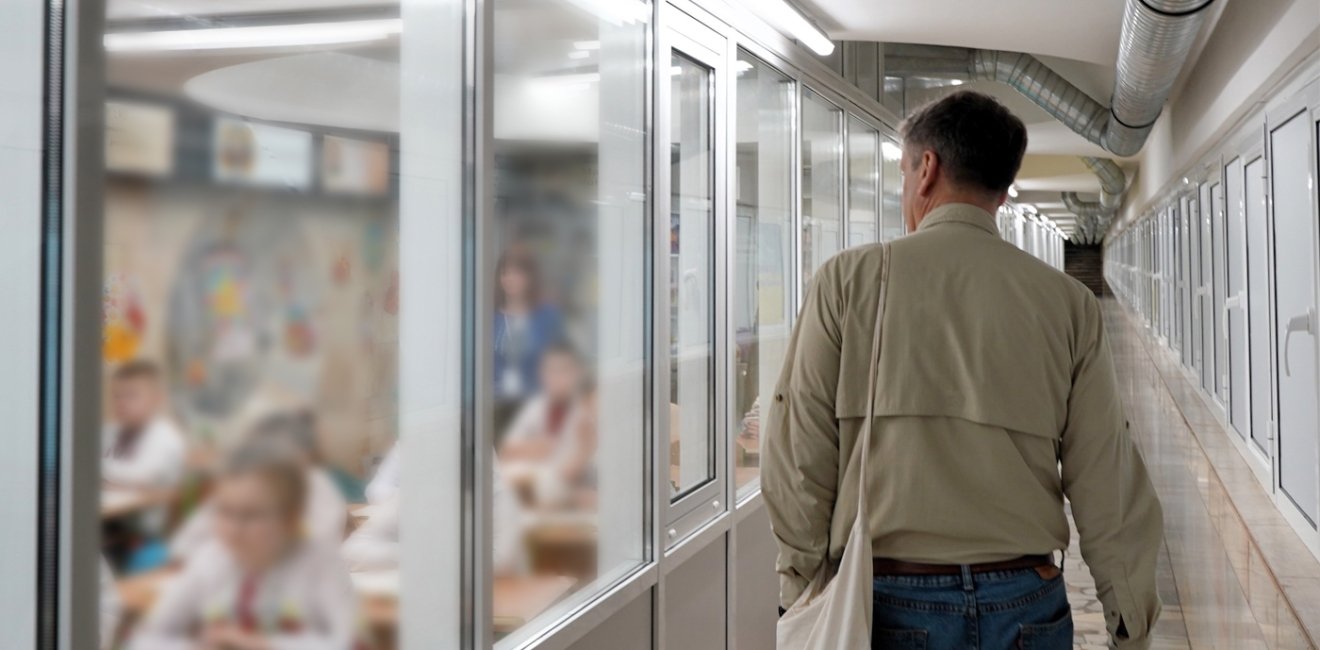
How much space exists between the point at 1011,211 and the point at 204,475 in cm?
1890

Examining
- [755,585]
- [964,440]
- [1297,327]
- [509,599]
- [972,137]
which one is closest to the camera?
[964,440]

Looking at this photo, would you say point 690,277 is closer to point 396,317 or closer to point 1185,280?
point 396,317

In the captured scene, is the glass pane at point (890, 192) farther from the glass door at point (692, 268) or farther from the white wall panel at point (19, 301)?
the white wall panel at point (19, 301)

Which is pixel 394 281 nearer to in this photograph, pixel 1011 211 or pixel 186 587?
pixel 186 587

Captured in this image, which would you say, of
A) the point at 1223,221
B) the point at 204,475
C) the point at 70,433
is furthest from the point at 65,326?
the point at 1223,221

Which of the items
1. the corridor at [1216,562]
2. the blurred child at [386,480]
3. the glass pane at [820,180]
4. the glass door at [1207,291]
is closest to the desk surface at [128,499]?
the blurred child at [386,480]

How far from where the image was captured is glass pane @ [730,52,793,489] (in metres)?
4.34

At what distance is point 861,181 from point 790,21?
2.49 metres

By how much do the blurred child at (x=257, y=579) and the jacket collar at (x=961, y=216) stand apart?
1.22 m

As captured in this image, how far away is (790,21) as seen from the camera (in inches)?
167

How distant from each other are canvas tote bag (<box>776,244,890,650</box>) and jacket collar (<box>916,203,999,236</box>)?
0.40ft

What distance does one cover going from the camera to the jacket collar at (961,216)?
2.01 metres

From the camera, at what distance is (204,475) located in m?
1.56

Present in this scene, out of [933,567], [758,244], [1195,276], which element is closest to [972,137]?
[933,567]
